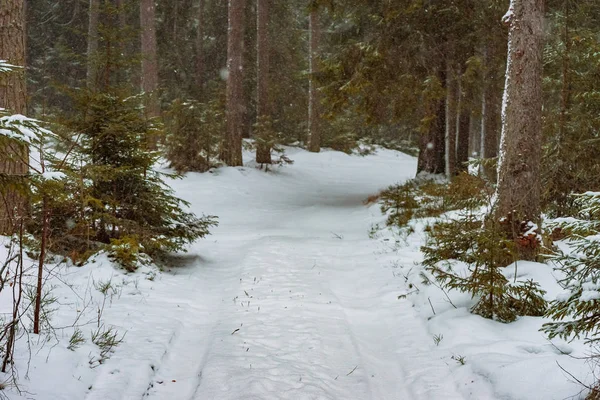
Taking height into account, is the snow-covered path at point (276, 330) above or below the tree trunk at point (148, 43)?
below

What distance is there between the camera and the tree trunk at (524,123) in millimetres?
6477

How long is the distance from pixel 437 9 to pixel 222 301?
11132 mm

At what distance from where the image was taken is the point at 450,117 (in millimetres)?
14500

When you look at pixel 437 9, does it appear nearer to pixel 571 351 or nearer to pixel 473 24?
pixel 473 24

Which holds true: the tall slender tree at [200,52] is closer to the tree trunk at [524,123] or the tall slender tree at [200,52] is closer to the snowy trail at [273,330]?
the snowy trail at [273,330]

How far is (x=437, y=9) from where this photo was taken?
45.0ft

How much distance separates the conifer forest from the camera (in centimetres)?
386

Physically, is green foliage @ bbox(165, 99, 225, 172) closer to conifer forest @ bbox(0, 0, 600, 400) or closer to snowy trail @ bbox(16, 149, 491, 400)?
conifer forest @ bbox(0, 0, 600, 400)

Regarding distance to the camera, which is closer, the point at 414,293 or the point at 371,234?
the point at 414,293

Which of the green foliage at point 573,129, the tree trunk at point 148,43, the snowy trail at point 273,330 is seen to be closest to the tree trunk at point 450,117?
the green foliage at point 573,129

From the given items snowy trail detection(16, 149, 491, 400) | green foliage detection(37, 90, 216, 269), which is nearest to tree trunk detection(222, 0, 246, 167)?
snowy trail detection(16, 149, 491, 400)

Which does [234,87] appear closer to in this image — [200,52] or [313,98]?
[313,98]

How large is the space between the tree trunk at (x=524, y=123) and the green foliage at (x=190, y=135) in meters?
11.5

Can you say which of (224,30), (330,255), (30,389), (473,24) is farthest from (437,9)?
(224,30)
